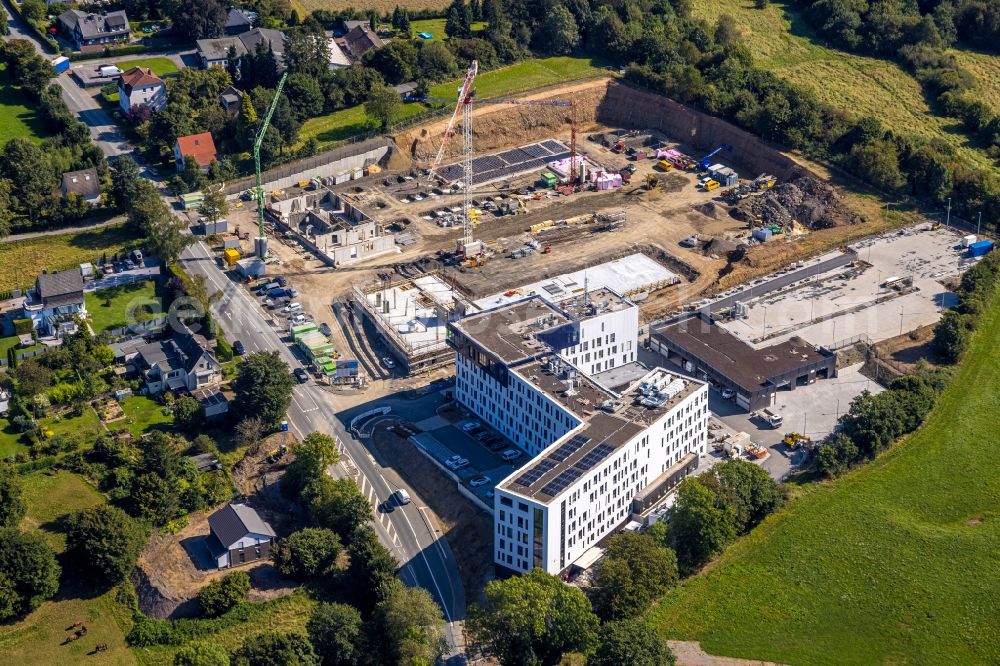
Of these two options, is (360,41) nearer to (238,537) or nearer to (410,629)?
(238,537)

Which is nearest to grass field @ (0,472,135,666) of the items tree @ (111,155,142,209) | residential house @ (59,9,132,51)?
tree @ (111,155,142,209)

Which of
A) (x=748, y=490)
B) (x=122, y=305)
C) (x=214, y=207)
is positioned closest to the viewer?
(x=748, y=490)

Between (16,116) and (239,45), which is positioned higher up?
(239,45)

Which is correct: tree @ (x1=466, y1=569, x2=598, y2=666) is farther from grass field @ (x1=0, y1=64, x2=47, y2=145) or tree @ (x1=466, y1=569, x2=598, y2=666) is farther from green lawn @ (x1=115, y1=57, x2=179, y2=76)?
green lawn @ (x1=115, y1=57, x2=179, y2=76)

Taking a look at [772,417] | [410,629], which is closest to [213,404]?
[410,629]

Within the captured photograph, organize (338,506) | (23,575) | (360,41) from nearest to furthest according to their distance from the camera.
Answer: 1. (23,575)
2. (338,506)
3. (360,41)

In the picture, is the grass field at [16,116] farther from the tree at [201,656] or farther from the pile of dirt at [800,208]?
the tree at [201,656]

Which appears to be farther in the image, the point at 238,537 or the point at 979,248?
the point at 979,248

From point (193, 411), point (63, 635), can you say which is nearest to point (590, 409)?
point (193, 411)

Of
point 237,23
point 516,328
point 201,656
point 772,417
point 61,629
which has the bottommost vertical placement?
point 772,417
